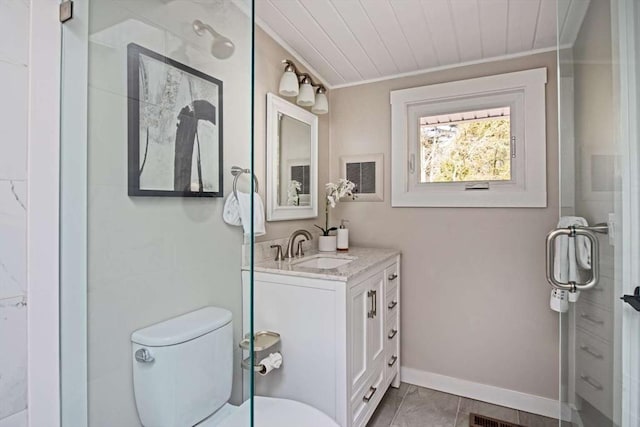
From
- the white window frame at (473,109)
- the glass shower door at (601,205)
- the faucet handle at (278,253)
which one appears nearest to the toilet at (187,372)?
the faucet handle at (278,253)

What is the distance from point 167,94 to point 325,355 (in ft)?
3.99

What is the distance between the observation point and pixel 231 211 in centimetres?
102

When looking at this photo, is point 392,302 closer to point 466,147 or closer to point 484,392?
point 484,392

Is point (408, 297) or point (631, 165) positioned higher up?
point (631, 165)

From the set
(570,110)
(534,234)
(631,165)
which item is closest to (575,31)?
(570,110)

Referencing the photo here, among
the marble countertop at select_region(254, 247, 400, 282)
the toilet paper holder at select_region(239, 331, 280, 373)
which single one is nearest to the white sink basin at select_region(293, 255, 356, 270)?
the marble countertop at select_region(254, 247, 400, 282)

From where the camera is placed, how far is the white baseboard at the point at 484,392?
6.48 feet

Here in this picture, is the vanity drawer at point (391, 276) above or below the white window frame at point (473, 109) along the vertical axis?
below

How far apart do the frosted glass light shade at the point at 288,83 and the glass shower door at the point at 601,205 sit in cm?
129

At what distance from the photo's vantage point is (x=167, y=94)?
1006 mm

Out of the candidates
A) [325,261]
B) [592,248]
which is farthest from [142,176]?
[592,248]
